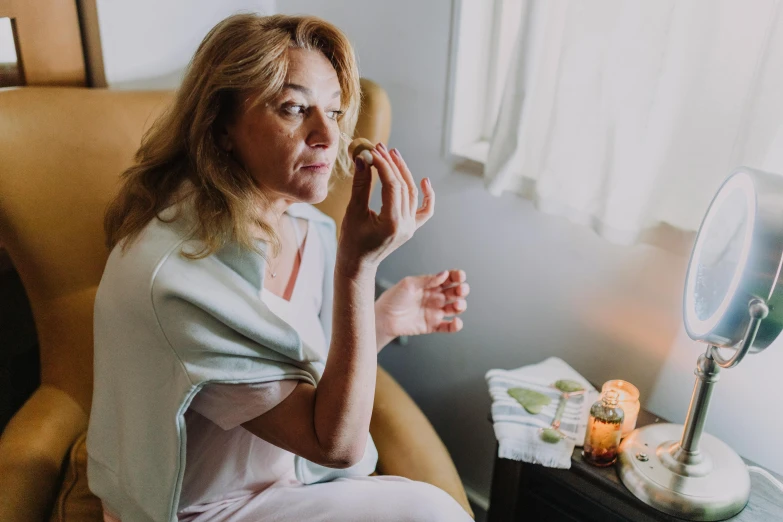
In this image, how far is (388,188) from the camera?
820 mm

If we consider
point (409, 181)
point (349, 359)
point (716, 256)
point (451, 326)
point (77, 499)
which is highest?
point (409, 181)

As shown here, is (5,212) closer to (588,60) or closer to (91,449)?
(91,449)

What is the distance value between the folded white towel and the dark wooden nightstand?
23 mm

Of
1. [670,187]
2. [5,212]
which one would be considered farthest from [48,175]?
[670,187]

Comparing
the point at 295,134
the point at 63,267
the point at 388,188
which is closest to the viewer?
the point at 388,188

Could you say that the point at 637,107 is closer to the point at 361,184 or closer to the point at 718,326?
the point at 718,326

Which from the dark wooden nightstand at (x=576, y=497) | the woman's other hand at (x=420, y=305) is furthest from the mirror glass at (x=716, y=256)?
the woman's other hand at (x=420, y=305)

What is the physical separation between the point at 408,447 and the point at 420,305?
25 centimetres

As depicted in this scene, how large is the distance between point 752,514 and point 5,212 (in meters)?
1.22

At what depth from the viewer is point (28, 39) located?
1207 mm

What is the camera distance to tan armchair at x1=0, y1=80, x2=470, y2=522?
108 centimetres

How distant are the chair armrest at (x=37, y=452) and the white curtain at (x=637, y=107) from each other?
2.87ft

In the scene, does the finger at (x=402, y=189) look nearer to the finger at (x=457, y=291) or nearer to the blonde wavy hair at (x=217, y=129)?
the blonde wavy hair at (x=217, y=129)

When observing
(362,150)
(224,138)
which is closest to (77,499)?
(224,138)
